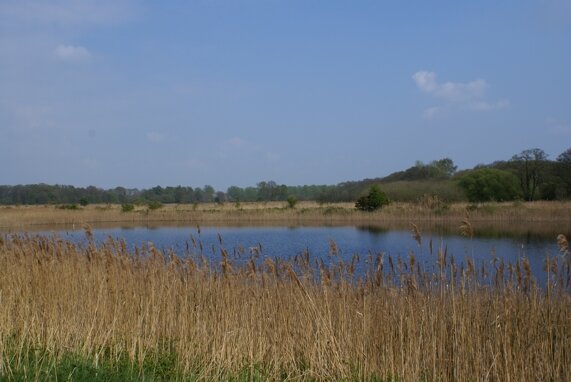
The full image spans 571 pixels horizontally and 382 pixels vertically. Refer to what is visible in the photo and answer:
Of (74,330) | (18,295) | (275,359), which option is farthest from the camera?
(18,295)

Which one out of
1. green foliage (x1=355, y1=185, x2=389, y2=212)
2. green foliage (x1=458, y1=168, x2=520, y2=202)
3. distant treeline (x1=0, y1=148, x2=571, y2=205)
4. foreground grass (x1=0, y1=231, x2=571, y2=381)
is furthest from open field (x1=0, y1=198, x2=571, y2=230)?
foreground grass (x1=0, y1=231, x2=571, y2=381)

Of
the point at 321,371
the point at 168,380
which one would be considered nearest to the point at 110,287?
the point at 168,380

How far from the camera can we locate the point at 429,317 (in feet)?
16.6

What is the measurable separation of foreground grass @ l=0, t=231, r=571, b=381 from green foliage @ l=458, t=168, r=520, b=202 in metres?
39.7

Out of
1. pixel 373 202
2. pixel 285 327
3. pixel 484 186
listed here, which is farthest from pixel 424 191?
pixel 285 327

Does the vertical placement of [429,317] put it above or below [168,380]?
above

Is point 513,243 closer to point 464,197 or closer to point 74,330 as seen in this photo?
point 74,330

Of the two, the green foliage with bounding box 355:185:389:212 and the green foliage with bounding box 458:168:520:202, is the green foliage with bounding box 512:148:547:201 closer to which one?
the green foliage with bounding box 458:168:520:202

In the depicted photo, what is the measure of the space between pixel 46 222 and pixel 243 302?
29.8 metres

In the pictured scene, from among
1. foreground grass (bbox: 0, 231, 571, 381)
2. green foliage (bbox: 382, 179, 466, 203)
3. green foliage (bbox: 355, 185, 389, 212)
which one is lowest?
foreground grass (bbox: 0, 231, 571, 381)

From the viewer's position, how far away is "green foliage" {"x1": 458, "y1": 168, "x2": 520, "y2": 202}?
43781mm

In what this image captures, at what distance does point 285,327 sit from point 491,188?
41.6 meters

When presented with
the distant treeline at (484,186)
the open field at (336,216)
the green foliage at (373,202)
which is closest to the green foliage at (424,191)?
the distant treeline at (484,186)

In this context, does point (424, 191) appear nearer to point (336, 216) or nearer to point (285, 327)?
point (336, 216)
